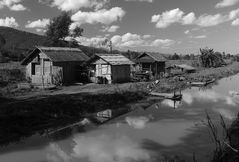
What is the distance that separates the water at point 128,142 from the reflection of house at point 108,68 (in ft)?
38.8

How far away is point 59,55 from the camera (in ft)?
88.4

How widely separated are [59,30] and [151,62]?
25.1 metres

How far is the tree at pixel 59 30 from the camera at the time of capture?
177ft

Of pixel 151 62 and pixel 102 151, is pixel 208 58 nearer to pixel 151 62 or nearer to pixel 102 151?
pixel 151 62

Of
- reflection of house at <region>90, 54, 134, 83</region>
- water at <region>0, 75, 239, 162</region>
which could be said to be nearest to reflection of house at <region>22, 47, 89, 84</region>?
reflection of house at <region>90, 54, 134, 83</region>

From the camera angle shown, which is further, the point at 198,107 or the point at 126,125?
the point at 198,107

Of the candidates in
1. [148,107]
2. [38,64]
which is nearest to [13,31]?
[38,64]

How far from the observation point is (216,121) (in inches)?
572

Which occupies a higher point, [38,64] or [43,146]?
[38,64]

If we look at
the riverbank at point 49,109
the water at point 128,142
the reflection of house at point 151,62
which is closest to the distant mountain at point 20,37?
the reflection of house at point 151,62

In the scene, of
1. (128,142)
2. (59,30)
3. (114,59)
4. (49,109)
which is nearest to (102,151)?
(128,142)

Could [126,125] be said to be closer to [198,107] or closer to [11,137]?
[11,137]

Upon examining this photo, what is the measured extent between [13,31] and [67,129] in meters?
83.0

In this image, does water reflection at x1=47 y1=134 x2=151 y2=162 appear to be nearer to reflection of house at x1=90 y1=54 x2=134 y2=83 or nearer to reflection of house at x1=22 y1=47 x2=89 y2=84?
reflection of house at x1=22 y1=47 x2=89 y2=84
